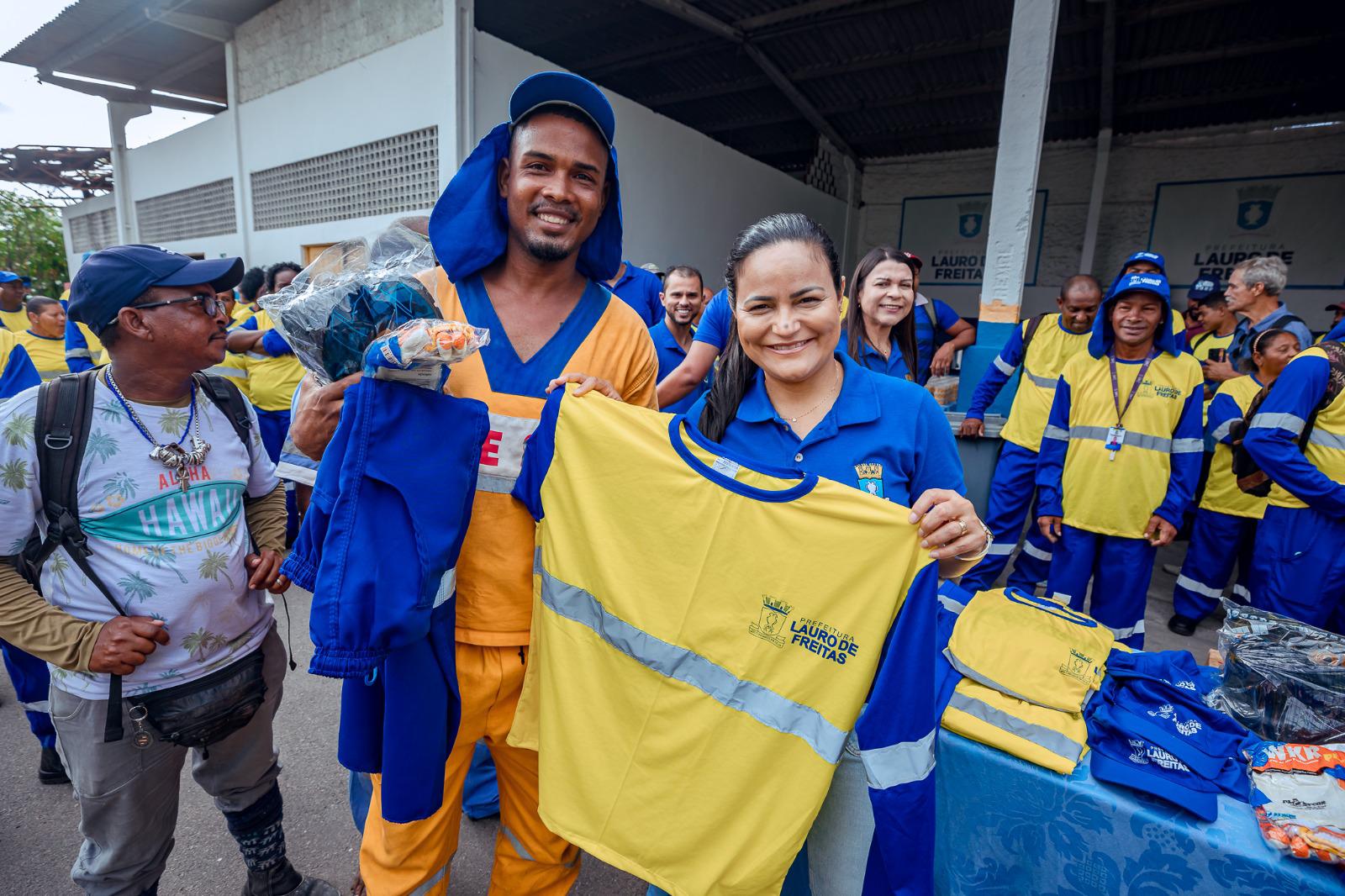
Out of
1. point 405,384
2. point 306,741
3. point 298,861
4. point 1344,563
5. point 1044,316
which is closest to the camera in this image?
point 405,384

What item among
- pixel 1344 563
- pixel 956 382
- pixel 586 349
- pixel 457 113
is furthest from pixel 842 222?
pixel 586 349

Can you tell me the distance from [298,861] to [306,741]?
853 millimetres

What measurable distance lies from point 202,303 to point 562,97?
1.26 m

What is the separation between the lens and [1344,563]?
11.6ft

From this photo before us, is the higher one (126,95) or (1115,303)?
(126,95)

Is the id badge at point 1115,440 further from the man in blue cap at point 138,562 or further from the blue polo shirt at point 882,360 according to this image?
the man in blue cap at point 138,562

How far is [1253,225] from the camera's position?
1204 centimetres

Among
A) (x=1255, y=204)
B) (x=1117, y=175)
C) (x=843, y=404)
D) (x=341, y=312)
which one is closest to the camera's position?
(x=341, y=312)

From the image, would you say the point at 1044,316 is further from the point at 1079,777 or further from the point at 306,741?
the point at 306,741

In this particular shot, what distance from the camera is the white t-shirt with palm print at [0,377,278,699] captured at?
1.69m

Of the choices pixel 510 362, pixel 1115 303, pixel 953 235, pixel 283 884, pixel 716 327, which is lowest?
pixel 283 884

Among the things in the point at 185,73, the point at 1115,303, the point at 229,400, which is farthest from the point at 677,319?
the point at 185,73

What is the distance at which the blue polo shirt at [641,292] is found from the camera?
4.78 meters

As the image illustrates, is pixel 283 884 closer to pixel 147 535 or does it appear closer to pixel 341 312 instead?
pixel 147 535
